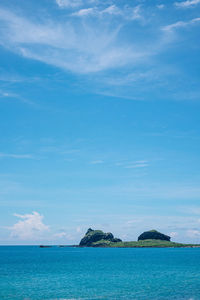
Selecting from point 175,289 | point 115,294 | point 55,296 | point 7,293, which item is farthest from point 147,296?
point 7,293

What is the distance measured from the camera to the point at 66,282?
85.2 meters

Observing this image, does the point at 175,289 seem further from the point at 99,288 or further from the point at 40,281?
the point at 40,281

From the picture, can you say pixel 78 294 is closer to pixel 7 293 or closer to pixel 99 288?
pixel 99 288

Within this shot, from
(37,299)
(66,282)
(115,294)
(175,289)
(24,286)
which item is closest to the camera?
(37,299)

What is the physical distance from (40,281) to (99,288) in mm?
20922

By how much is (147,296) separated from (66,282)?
98.7 feet

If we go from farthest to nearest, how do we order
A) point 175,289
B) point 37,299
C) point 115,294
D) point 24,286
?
point 24,286 → point 175,289 → point 115,294 → point 37,299

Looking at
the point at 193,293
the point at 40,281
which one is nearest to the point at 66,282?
the point at 40,281

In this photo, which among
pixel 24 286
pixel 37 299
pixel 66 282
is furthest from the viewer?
pixel 66 282

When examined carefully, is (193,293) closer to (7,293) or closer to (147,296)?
(147,296)

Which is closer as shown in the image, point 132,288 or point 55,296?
point 55,296

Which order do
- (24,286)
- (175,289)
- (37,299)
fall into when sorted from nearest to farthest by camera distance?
(37,299) → (175,289) → (24,286)

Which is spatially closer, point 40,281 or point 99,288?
point 99,288

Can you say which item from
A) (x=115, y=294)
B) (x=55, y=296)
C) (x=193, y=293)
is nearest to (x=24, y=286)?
(x=55, y=296)
